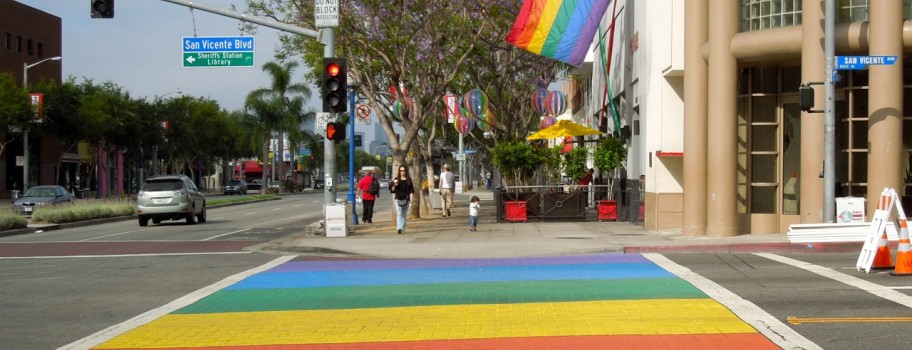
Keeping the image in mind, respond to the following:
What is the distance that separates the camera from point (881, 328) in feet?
31.5

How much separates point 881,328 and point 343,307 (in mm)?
5967

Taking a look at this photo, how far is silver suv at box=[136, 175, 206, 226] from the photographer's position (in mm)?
32625

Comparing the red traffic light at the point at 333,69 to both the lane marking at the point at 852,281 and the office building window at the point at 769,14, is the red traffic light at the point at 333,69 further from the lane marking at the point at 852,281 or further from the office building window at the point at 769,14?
the lane marking at the point at 852,281

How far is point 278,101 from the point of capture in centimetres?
8081

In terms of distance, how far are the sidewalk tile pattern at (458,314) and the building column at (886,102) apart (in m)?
5.63

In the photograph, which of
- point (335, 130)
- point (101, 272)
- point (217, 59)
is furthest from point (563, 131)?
point (101, 272)

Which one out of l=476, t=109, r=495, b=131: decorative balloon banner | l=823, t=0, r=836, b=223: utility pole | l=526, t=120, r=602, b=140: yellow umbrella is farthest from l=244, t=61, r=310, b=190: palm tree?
l=823, t=0, r=836, b=223: utility pole

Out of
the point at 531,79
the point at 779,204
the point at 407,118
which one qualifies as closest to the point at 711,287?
the point at 779,204

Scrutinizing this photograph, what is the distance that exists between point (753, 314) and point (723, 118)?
10700mm

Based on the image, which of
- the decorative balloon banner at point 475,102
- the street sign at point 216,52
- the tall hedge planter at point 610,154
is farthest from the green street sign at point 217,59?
the decorative balloon banner at point 475,102

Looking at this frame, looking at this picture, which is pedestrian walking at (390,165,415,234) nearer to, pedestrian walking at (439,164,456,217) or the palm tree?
pedestrian walking at (439,164,456,217)

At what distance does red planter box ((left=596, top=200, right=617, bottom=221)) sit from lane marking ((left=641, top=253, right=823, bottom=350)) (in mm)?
13713

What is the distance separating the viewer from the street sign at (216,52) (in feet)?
82.1

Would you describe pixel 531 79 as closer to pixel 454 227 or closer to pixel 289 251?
pixel 454 227
